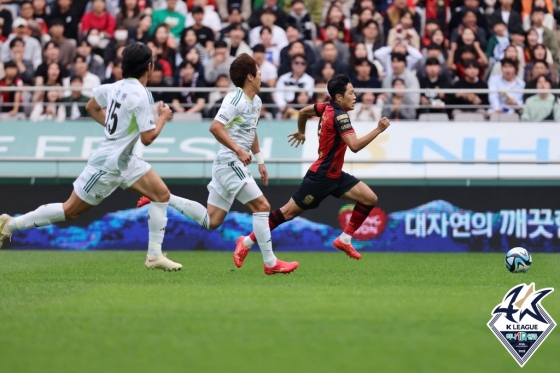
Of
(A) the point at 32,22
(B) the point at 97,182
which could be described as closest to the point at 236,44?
(A) the point at 32,22

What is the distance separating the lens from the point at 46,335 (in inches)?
239

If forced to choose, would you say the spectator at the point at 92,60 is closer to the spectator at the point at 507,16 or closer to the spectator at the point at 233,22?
the spectator at the point at 233,22

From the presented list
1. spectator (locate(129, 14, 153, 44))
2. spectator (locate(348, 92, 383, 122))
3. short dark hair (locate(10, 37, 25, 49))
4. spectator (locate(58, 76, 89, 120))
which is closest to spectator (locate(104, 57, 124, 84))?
spectator (locate(129, 14, 153, 44))

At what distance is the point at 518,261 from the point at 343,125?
2.41 meters

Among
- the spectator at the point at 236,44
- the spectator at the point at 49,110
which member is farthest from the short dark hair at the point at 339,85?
the spectator at the point at 236,44

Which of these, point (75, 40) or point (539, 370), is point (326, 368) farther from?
point (75, 40)

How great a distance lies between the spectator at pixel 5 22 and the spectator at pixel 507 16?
930 centimetres

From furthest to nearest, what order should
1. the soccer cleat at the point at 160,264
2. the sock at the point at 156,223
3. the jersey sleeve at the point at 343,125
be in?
1. the jersey sleeve at the point at 343,125
2. the soccer cleat at the point at 160,264
3. the sock at the point at 156,223

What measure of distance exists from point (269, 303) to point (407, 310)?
1.10 metres

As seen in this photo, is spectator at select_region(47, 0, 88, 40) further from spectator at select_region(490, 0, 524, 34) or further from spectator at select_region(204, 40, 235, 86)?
spectator at select_region(490, 0, 524, 34)

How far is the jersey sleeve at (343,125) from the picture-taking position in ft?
35.2

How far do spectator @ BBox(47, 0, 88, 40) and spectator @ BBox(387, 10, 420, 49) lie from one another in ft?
19.8

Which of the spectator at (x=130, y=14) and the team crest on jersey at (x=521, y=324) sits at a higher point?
the spectator at (x=130, y=14)

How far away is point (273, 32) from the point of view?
18156mm
